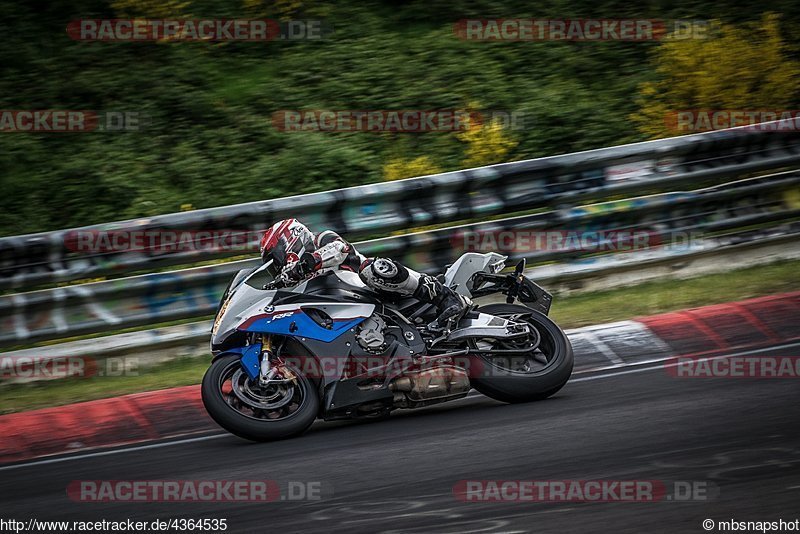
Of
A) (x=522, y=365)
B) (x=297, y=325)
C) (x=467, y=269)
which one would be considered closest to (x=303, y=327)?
(x=297, y=325)

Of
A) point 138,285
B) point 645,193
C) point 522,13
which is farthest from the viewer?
point 522,13

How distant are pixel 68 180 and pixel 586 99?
6.77m

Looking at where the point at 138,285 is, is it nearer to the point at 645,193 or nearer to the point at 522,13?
the point at 645,193

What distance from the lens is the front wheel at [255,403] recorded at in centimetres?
662

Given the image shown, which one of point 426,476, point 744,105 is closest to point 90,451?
point 426,476

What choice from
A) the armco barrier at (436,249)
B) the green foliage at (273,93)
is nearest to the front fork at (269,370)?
the armco barrier at (436,249)

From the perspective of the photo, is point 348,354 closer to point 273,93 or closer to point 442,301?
point 442,301

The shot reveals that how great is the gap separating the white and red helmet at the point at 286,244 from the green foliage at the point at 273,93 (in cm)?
496

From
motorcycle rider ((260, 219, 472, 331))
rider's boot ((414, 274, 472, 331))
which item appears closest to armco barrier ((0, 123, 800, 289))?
motorcycle rider ((260, 219, 472, 331))

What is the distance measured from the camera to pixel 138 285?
9.16 meters

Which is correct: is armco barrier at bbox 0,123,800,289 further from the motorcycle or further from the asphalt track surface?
the asphalt track surface

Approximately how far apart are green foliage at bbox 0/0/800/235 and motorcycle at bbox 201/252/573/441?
506cm

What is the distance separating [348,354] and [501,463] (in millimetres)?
1469

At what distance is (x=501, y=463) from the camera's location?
6.02 metres
